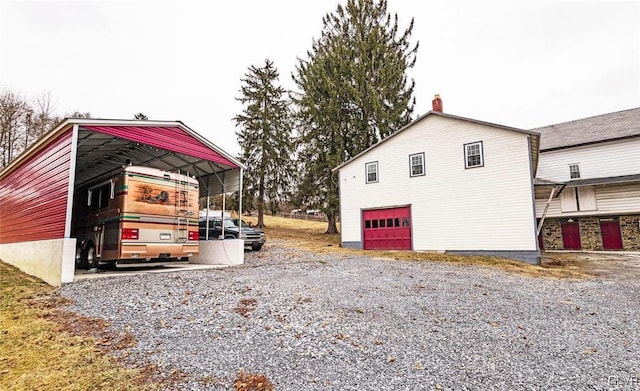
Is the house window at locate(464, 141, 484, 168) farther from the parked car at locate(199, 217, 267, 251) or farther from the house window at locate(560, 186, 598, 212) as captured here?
the parked car at locate(199, 217, 267, 251)

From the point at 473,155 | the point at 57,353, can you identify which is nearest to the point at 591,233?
the point at 473,155

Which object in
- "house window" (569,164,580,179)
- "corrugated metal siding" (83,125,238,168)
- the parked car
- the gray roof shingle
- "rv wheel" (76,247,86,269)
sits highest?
the gray roof shingle

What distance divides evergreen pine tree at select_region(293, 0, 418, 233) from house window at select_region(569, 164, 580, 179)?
1217 centimetres

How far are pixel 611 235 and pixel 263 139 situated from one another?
26394 millimetres

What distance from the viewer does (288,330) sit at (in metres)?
4.52

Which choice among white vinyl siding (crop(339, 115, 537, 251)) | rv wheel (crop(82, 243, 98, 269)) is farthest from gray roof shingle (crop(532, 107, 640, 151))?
rv wheel (crop(82, 243, 98, 269))

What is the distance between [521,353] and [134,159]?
14.2 metres

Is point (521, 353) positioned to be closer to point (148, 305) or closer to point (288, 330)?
point (288, 330)

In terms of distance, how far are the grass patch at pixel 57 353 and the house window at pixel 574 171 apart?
27157 mm

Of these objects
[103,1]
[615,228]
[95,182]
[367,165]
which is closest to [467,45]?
[367,165]

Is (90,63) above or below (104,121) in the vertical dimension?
above

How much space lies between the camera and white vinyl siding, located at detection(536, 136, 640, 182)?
776 inches

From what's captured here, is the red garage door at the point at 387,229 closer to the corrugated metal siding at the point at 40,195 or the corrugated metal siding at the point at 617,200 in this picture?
the corrugated metal siding at the point at 617,200

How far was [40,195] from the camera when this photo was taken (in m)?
9.90
